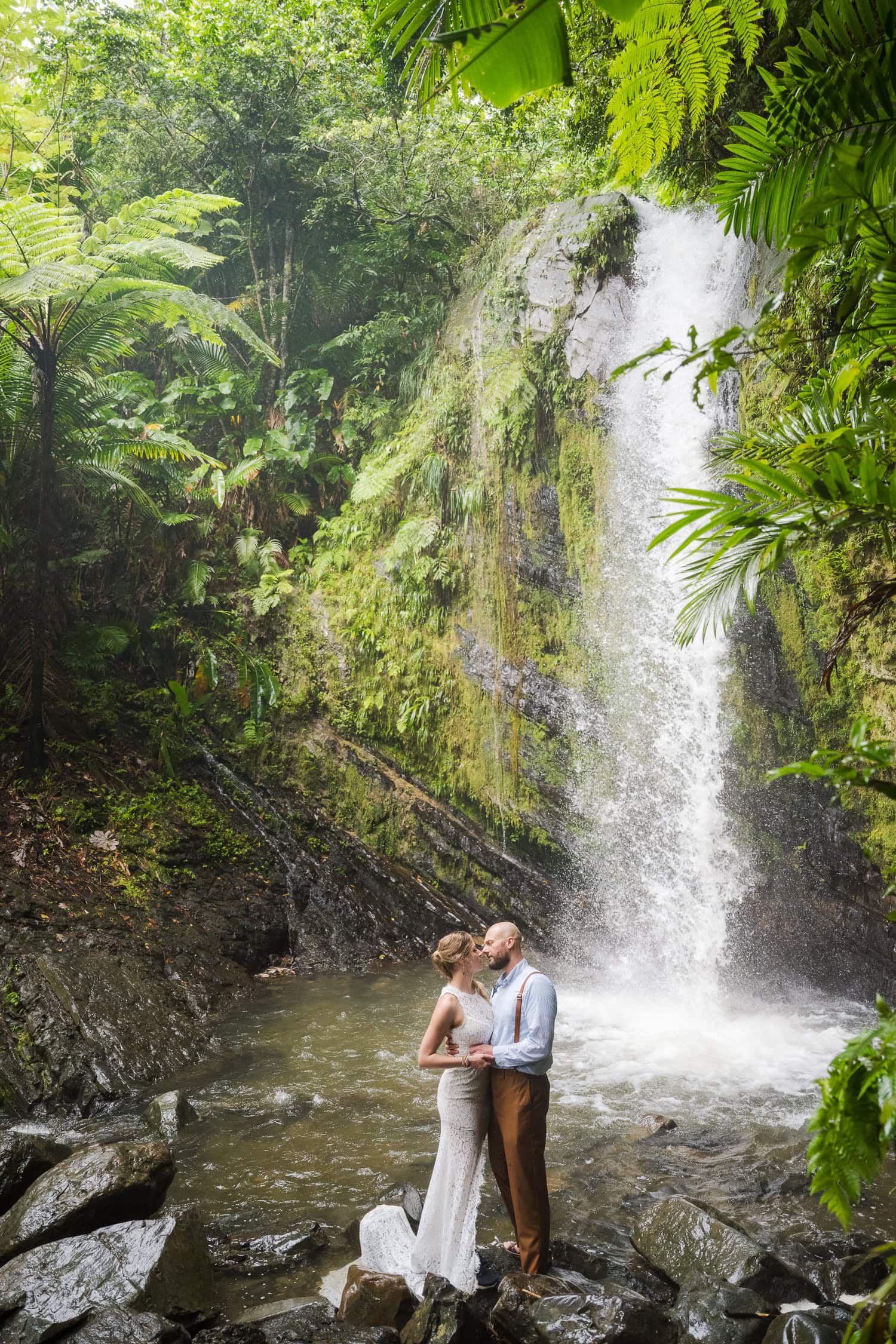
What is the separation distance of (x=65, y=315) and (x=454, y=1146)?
23.1 feet

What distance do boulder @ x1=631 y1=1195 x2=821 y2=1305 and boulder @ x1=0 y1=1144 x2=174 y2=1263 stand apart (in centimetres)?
205

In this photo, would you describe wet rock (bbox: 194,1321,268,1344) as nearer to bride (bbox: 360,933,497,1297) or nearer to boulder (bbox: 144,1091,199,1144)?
bride (bbox: 360,933,497,1297)

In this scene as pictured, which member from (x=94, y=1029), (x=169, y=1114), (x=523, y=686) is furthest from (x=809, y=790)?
(x=94, y=1029)

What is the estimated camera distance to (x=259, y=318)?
12445 mm

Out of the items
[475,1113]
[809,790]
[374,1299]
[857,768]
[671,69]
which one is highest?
[671,69]

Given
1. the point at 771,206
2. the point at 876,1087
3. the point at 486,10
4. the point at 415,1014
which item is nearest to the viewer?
the point at 486,10

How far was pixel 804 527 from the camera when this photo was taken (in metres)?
1.77

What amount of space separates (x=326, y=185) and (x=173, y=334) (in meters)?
3.09

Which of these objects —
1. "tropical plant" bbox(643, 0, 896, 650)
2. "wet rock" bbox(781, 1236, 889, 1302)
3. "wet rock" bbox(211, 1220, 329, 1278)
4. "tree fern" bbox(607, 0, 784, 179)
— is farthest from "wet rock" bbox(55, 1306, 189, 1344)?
"tree fern" bbox(607, 0, 784, 179)

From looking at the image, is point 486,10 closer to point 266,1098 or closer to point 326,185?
point 266,1098

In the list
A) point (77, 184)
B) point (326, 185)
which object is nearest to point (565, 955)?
point (326, 185)

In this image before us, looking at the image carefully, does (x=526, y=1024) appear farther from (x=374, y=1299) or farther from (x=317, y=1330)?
(x=317, y=1330)

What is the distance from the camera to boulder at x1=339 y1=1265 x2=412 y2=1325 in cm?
305

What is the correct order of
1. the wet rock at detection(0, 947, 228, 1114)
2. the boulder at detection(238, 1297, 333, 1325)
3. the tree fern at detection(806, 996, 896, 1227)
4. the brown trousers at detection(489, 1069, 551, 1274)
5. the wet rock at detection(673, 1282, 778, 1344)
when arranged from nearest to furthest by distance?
the tree fern at detection(806, 996, 896, 1227) < the wet rock at detection(673, 1282, 778, 1344) < the boulder at detection(238, 1297, 333, 1325) < the brown trousers at detection(489, 1069, 551, 1274) < the wet rock at detection(0, 947, 228, 1114)
